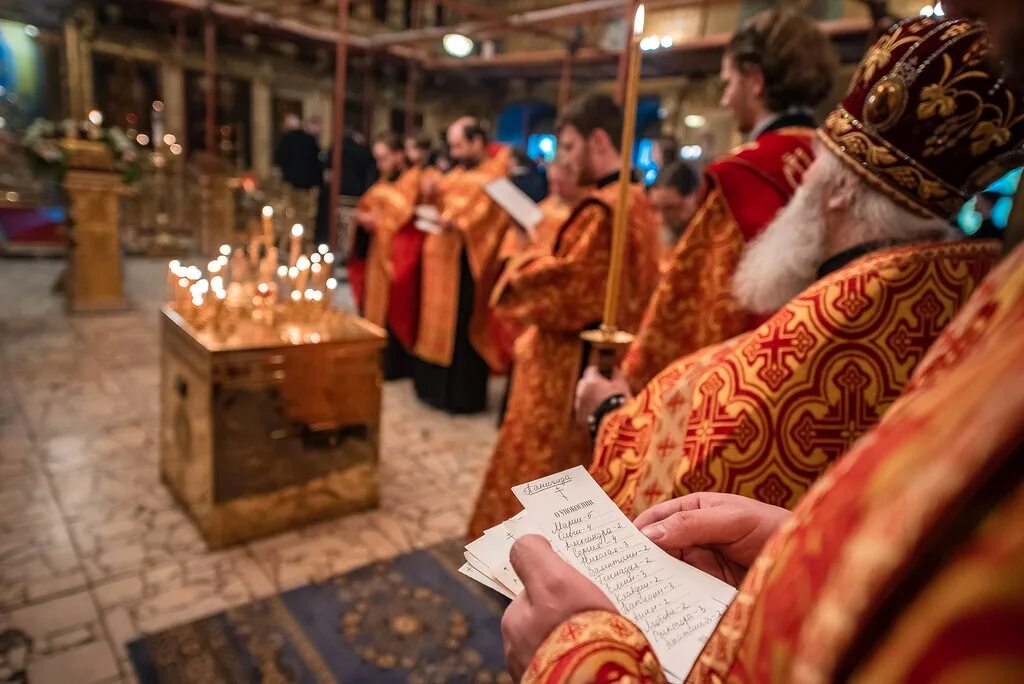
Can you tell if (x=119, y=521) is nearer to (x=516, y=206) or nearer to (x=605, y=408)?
(x=516, y=206)

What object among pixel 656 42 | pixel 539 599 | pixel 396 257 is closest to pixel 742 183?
pixel 539 599

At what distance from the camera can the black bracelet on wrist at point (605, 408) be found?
142 centimetres

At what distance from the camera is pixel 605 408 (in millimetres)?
1426

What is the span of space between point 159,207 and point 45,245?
142 centimetres

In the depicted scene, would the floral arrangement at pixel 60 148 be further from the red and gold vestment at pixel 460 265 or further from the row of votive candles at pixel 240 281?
the row of votive candles at pixel 240 281

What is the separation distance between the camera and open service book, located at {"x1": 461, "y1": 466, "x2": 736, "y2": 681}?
2.18ft

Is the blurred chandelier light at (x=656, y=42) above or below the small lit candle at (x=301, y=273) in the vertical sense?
above

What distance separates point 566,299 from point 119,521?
198 cm

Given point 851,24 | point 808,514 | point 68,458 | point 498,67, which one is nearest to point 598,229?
point 808,514

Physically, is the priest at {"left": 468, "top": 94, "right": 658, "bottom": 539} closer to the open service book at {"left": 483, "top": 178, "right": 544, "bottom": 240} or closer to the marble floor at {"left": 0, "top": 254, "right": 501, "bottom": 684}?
the open service book at {"left": 483, "top": 178, "right": 544, "bottom": 240}

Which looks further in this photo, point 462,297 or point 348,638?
point 462,297

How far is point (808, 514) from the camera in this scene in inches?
→ 16.9

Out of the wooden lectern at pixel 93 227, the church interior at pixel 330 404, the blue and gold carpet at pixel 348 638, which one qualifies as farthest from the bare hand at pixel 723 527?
the wooden lectern at pixel 93 227

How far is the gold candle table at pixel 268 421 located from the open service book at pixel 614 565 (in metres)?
1.96
